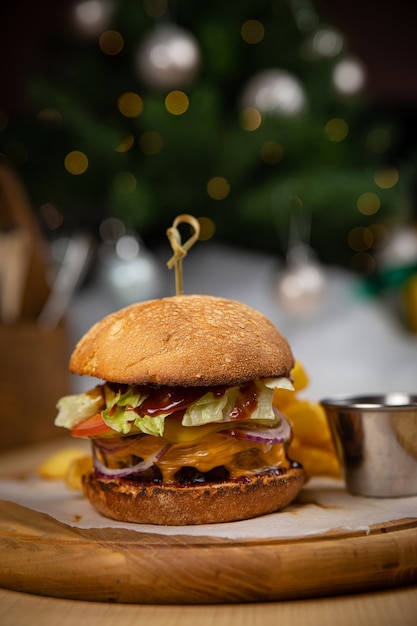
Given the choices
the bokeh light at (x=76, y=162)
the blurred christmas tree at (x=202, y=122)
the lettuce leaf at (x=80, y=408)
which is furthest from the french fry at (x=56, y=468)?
the bokeh light at (x=76, y=162)

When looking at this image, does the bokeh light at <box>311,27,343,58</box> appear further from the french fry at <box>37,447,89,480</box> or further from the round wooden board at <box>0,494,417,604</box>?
the round wooden board at <box>0,494,417,604</box>

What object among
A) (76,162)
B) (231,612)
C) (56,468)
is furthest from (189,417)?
(76,162)

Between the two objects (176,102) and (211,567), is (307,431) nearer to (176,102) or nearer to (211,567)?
(211,567)

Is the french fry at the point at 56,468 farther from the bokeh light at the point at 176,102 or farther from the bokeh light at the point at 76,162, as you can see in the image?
the bokeh light at the point at 76,162

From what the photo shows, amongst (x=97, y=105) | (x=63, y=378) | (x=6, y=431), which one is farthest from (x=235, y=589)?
(x=97, y=105)

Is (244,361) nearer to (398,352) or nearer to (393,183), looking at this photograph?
(398,352)

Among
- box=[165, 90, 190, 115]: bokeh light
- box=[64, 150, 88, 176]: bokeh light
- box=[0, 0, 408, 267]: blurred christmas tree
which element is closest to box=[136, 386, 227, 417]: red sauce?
box=[0, 0, 408, 267]: blurred christmas tree
